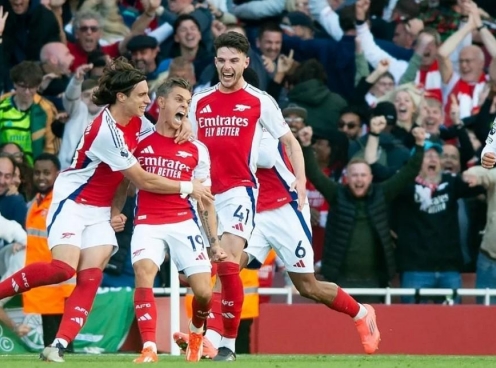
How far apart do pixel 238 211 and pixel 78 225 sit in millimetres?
1308

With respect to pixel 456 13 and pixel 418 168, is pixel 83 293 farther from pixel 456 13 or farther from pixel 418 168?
pixel 456 13

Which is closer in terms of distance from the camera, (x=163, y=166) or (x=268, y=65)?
(x=163, y=166)

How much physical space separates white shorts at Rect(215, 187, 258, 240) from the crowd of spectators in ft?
10.8

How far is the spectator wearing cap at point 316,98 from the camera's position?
16.6 m

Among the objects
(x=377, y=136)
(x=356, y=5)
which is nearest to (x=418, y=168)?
(x=377, y=136)

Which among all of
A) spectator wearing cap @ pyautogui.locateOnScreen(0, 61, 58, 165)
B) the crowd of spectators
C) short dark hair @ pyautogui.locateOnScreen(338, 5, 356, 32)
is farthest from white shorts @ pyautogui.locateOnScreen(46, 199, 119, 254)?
short dark hair @ pyautogui.locateOnScreen(338, 5, 356, 32)

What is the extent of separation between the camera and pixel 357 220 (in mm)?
15250

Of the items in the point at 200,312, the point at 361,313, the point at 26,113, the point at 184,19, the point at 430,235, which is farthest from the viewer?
the point at 184,19

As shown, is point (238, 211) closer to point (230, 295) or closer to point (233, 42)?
point (230, 295)

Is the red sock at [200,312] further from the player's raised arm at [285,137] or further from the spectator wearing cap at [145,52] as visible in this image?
the spectator wearing cap at [145,52]

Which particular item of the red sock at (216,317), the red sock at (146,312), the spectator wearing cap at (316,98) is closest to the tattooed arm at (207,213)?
the red sock at (146,312)

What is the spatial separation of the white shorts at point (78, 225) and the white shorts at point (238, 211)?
0.92m

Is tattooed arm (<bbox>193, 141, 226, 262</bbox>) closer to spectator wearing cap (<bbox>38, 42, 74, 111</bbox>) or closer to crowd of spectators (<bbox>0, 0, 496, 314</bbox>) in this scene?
crowd of spectators (<bbox>0, 0, 496, 314</bbox>)

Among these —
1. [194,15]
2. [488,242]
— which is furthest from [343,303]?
[194,15]
